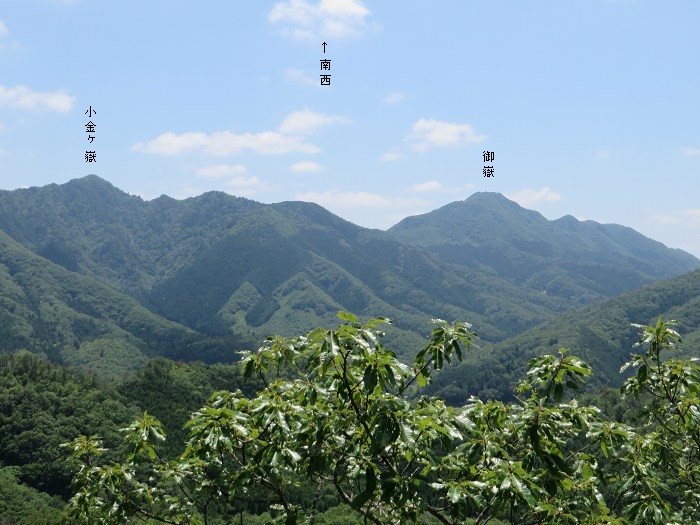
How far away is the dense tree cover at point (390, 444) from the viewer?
7477mm

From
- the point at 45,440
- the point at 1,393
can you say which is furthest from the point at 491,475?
the point at 1,393

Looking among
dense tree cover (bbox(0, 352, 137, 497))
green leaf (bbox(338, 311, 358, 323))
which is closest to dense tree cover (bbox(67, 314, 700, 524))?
green leaf (bbox(338, 311, 358, 323))

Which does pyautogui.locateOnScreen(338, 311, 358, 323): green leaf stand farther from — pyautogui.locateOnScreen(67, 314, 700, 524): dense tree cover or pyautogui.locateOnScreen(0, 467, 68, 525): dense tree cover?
pyautogui.locateOnScreen(0, 467, 68, 525): dense tree cover

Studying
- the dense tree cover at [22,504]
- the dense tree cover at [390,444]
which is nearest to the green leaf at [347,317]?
the dense tree cover at [390,444]

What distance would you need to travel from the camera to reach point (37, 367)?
523ft

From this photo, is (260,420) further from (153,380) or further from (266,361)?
(153,380)

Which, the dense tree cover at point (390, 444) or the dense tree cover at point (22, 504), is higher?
the dense tree cover at point (390, 444)

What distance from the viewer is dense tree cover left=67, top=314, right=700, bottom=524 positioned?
24.5ft

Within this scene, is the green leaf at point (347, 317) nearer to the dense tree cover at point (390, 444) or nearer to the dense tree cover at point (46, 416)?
the dense tree cover at point (390, 444)

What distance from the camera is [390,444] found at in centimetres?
809

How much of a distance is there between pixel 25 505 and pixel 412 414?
121 metres

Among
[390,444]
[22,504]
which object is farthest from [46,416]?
[390,444]

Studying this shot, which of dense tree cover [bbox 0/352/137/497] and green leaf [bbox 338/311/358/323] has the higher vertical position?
green leaf [bbox 338/311/358/323]

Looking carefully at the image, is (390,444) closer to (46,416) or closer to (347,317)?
(347,317)
